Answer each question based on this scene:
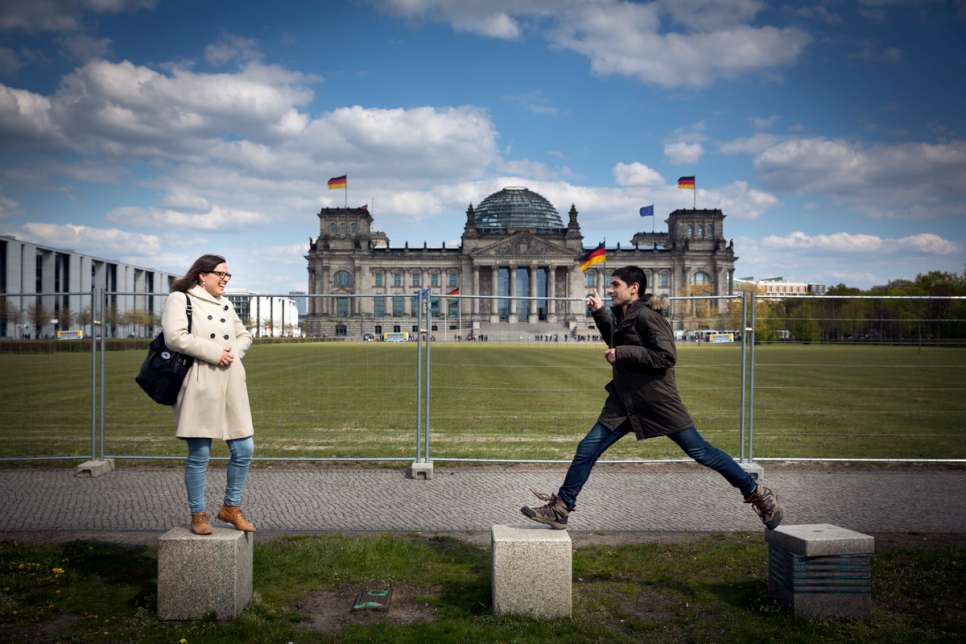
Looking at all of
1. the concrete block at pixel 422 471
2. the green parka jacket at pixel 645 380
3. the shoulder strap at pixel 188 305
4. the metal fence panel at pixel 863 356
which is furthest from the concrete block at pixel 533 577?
the metal fence panel at pixel 863 356

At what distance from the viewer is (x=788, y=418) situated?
16625mm

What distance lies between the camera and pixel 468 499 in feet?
30.6

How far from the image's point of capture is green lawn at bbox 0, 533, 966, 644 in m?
5.12

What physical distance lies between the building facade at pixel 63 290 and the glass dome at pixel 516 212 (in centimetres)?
6170

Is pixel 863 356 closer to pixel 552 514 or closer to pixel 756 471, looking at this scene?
pixel 756 471

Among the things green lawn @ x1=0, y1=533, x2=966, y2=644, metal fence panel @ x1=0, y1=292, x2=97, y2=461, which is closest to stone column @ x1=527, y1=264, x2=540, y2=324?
metal fence panel @ x1=0, y1=292, x2=97, y2=461

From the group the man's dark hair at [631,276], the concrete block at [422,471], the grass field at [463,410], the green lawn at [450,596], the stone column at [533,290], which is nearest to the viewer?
the green lawn at [450,596]

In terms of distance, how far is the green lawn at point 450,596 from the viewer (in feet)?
16.8

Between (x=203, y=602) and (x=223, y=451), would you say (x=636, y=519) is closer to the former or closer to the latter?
(x=203, y=602)

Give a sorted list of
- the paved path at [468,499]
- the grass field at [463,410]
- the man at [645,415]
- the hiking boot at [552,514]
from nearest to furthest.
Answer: the hiking boot at [552,514], the man at [645,415], the paved path at [468,499], the grass field at [463,410]

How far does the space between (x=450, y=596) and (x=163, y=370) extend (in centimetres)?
296

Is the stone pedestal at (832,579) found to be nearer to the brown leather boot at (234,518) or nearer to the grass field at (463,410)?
the brown leather boot at (234,518)

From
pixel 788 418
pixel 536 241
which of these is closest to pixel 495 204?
pixel 536 241

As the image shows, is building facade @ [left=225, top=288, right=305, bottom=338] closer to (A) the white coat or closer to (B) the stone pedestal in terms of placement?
(A) the white coat
